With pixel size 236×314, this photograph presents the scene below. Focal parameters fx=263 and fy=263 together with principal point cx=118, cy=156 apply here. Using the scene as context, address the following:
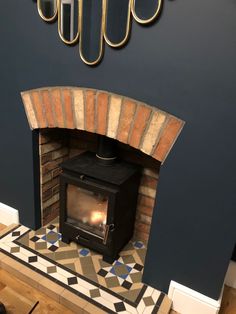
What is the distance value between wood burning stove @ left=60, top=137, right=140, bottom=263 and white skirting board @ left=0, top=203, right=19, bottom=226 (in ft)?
1.39

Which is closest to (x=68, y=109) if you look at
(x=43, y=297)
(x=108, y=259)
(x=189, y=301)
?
(x=108, y=259)

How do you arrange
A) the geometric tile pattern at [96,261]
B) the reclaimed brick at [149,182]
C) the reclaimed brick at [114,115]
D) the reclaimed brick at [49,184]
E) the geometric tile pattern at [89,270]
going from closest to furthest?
the reclaimed brick at [114,115] < the geometric tile pattern at [89,270] < the geometric tile pattern at [96,261] < the reclaimed brick at [149,182] < the reclaimed brick at [49,184]

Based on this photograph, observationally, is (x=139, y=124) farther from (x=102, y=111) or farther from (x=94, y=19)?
(x=94, y=19)

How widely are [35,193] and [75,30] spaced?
108 cm

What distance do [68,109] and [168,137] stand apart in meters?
0.60

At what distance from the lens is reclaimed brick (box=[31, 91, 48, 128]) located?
1.58 meters

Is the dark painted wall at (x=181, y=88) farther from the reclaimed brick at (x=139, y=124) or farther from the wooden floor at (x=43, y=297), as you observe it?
the wooden floor at (x=43, y=297)

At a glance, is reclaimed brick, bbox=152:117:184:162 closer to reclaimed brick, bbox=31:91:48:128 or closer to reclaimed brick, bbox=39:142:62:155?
reclaimed brick, bbox=31:91:48:128

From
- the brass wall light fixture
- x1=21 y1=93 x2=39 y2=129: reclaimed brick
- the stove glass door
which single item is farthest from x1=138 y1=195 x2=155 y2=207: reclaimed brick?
the brass wall light fixture

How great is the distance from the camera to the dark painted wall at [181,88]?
1.09 meters

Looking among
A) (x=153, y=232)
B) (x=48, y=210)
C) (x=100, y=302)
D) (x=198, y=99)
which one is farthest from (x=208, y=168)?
(x=48, y=210)

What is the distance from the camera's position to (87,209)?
1.76 metres

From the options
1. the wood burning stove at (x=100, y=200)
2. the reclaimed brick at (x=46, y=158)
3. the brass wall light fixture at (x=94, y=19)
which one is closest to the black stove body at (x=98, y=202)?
the wood burning stove at (x=100, y=200)

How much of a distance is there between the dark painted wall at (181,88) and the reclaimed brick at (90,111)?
7cm
